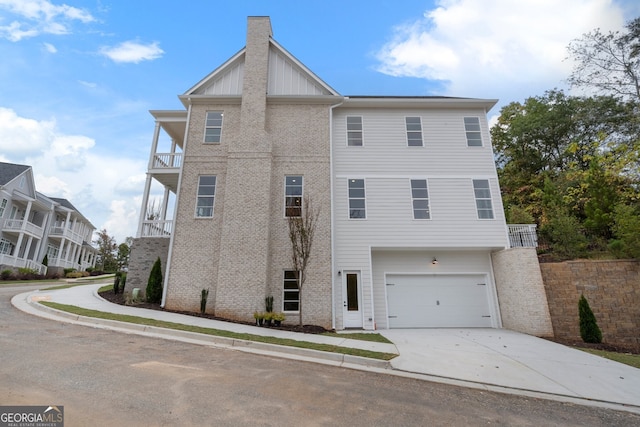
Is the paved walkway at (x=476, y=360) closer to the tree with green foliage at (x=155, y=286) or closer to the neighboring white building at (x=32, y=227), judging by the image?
the tree with green foliage at (x=155, y=286)

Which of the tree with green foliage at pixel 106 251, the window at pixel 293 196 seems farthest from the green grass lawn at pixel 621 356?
the tree with green foliage at pixel 106 251

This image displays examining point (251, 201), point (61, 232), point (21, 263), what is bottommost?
point (21, 263)

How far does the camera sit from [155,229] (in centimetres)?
1420

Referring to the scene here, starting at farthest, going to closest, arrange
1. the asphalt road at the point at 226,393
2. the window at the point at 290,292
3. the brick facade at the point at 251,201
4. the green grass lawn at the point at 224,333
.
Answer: the window at the point at 290,292
the brick facade at the point at 251,201
the green grass lawn at the point at 224,333
the asphalt road at the point at 226,393

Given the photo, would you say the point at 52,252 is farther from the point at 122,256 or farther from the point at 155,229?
the point at 155,229

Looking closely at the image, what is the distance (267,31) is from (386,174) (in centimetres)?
913

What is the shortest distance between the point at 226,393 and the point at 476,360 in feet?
19.9

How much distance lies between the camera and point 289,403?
4.17 m

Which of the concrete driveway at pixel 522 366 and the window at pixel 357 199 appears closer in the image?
the concrete driveway at pixel 522 366

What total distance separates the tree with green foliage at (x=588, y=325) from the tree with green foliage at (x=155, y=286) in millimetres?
15821

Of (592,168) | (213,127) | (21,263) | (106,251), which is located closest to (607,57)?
(592,168)

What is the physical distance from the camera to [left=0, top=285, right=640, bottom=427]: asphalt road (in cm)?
366

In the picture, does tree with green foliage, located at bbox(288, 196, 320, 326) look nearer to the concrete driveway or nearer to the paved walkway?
the paved walkway

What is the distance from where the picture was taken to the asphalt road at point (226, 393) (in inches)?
144
